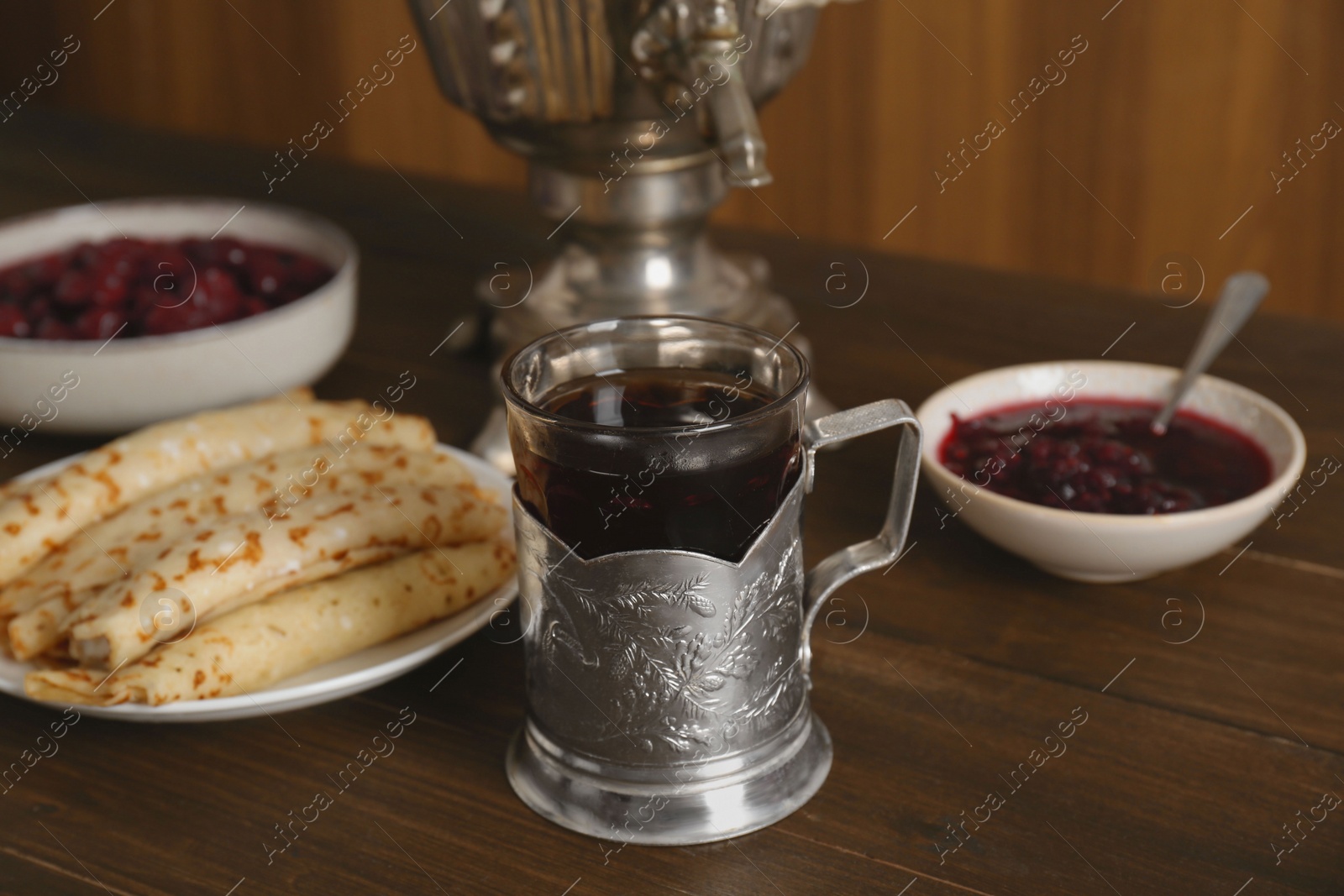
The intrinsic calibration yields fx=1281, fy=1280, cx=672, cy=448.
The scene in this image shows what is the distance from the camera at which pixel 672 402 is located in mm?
729

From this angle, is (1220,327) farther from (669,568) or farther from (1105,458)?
(669,568)

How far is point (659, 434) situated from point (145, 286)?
0.74 metres

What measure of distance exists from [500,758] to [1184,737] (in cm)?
42

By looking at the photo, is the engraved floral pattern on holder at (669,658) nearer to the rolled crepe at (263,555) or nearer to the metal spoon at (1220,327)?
the rolled crepe at (263,555)

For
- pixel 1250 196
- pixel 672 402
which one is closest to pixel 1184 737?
pixel 672 402

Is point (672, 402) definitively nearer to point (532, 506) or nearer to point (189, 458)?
point (532, 506)

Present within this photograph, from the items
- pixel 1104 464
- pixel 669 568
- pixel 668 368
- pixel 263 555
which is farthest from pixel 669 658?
pixel 1104 464

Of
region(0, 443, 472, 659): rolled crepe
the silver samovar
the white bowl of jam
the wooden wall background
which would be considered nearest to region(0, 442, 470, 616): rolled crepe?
region(0, 443, 472, 659): rolled crepe

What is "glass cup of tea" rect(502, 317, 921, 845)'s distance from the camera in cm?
68

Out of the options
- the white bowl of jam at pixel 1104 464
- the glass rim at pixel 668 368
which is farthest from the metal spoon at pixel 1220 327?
the glass rim at pixel 668 368

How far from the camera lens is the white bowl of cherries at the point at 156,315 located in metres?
1.10

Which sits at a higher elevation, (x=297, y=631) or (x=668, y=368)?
(x=668, y=368)

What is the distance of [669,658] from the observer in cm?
70

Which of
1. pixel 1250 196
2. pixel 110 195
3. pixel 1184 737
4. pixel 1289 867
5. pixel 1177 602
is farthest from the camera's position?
pixel 1250 196
